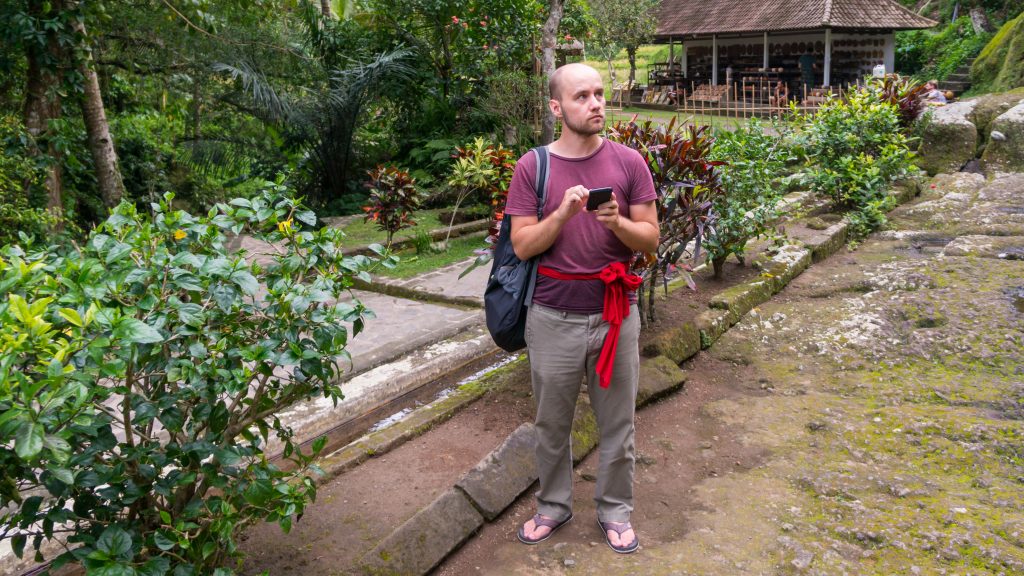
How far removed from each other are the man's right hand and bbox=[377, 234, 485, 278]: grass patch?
14.9 ft

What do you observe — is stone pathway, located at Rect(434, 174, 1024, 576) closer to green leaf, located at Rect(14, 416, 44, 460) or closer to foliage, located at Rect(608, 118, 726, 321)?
foliage, located at Rect(608, 118, 726, 321)

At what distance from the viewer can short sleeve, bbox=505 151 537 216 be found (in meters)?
3.02

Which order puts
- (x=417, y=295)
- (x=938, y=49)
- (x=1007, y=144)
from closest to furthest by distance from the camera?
1. (x=417, y=295)
2. (x=1007, y=144)
3. (x=938, y=49)

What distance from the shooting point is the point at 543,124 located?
36.4ft

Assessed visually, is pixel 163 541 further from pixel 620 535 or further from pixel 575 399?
pixel 620 535

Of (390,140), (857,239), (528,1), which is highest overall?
(528,1)

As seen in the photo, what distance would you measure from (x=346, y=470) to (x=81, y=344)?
1705 millimetres

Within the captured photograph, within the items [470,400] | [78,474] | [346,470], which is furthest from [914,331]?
[78,474]

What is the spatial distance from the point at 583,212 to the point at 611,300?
334 mm

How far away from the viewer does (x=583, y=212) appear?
301 cm

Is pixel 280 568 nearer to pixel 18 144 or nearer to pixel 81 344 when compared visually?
pixel 81 344

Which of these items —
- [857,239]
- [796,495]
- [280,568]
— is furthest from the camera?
[857,239]

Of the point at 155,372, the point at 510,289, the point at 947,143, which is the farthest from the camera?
the point at 947,143

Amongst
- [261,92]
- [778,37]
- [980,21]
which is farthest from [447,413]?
[980,21]
